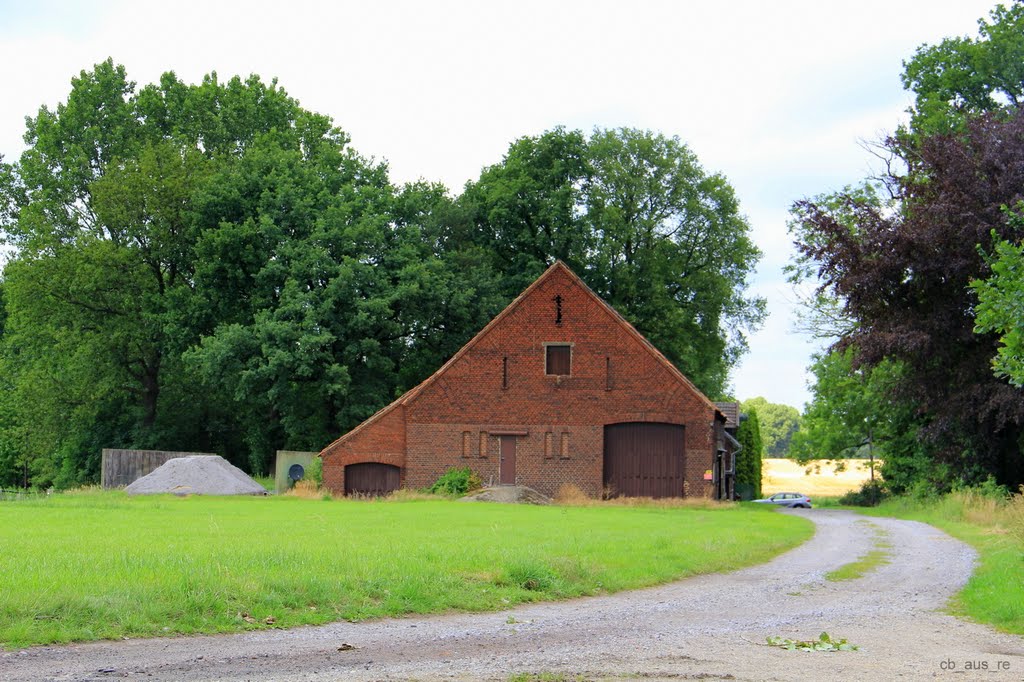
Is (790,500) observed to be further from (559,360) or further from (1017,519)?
(1017,519)

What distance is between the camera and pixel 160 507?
1296 inches

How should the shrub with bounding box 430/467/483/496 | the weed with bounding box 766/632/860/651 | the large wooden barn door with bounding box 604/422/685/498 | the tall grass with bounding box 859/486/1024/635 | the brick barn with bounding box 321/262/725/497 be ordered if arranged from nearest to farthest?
the weed with bounding box 766/632/860/651
the tall grass with bounding box 859/486/1024/635
the large wooden barn door with bounding box 604/422/685/498
the shrub with bounding box 430/467/483/496
the brick barn with bounding box 321/262/725/497

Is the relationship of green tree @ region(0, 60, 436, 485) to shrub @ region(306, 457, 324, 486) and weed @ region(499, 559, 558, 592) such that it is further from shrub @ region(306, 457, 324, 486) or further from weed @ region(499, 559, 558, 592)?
weed @ region(499, 559, 558, 592)

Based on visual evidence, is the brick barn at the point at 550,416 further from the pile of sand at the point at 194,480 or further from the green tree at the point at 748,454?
the green tree at the point at 748,454

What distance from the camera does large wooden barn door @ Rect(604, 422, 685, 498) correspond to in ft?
145

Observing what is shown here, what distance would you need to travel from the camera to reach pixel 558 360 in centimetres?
4584

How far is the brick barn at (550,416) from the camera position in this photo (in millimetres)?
44531

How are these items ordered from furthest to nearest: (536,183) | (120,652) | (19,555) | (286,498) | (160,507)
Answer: (536,183) → (286,498) → (160,507) → (19,555) → (120,652)

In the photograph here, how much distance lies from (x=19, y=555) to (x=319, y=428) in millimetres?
38260

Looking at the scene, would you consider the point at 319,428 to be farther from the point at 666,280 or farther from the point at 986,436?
the point at 986,436

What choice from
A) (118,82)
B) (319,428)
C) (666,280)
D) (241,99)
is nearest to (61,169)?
(118,82)

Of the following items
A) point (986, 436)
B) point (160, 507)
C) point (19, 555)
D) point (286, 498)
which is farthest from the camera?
point (286, 498)

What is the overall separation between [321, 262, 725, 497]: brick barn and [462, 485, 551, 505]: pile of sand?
7.71 ft

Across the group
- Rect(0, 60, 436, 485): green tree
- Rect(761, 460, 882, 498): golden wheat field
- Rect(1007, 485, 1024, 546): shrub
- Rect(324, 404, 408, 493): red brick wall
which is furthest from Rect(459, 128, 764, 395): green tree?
Rect(761, 460, 882, 498): golden wheat field
